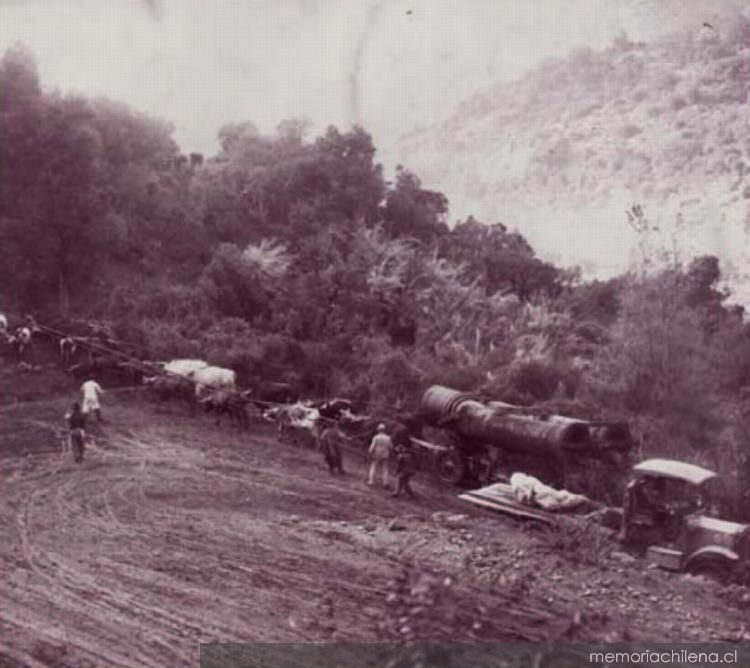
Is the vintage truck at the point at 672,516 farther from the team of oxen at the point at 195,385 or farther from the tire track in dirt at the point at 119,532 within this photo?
the tire track in dirt at the point at 119,532

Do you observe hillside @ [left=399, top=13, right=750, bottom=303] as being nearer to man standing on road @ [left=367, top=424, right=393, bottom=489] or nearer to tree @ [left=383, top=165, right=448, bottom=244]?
tree @ [left=383, top=165, right=448, bottom=244]

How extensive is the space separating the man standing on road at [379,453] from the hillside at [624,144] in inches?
95.8

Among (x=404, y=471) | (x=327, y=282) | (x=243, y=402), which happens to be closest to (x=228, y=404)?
(x=243, y=402)

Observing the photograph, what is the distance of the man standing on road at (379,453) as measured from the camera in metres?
8.07

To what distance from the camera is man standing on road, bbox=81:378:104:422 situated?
27.5 ft

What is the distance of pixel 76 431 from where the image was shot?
810 centimetres

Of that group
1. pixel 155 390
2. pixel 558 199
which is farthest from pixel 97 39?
pixel 558 199

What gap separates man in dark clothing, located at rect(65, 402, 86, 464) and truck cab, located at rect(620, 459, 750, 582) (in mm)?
4737

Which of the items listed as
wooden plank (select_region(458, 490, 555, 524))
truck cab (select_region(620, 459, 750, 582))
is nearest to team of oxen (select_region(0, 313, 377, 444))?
wooden plank (select_region(458, 490, 555, 524))

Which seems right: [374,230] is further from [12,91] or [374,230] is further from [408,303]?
[12,91]

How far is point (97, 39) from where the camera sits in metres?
8.31

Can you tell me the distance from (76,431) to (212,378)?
1.35 meters

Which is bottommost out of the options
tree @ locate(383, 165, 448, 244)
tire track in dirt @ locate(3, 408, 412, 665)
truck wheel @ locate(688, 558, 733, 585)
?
tire track in dirt @ locate(3, 408, 412, 665)

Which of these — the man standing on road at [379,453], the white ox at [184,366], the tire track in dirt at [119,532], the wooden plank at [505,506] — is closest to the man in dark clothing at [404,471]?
the man standing on road at [379,453]
